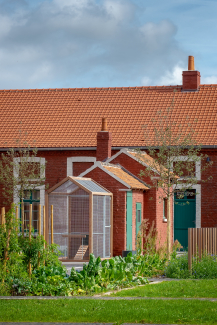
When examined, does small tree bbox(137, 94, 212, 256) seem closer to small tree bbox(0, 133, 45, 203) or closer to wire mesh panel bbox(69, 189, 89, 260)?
wire mesh panel bbox(69, 189, 89, 260)

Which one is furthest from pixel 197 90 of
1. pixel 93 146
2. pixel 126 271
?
pixel 126 271

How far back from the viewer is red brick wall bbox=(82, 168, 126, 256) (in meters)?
20.2

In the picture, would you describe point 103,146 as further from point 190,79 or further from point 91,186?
point 190,79

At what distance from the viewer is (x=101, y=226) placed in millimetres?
19266

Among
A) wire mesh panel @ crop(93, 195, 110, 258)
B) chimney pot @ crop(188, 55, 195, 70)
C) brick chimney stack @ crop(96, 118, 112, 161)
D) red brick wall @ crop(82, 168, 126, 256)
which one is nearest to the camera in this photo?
wire mesh panel @ crop(93, 195, 110, 258)

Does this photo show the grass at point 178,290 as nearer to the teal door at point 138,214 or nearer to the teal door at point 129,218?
the teal door at point 129,218

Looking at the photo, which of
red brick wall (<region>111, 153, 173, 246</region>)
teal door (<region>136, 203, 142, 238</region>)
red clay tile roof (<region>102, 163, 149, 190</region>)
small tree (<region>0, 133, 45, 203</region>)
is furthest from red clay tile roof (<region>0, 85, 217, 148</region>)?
teal door (<region>136, 203, 142, 238</region>)

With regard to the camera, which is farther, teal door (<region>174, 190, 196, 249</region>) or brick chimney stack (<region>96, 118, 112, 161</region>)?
teal door (<region>174, 190, 196, 249</region>)

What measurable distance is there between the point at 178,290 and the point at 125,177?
30.1 feet

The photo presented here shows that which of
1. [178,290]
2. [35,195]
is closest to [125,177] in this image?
[35,195]

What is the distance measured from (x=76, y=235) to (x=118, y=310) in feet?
27.9

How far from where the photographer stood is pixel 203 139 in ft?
84.7

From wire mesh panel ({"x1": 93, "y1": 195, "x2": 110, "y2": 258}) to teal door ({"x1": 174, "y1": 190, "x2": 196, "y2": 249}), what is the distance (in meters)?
6.90

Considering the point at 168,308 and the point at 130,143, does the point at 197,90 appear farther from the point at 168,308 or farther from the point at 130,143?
the point at 168,308
